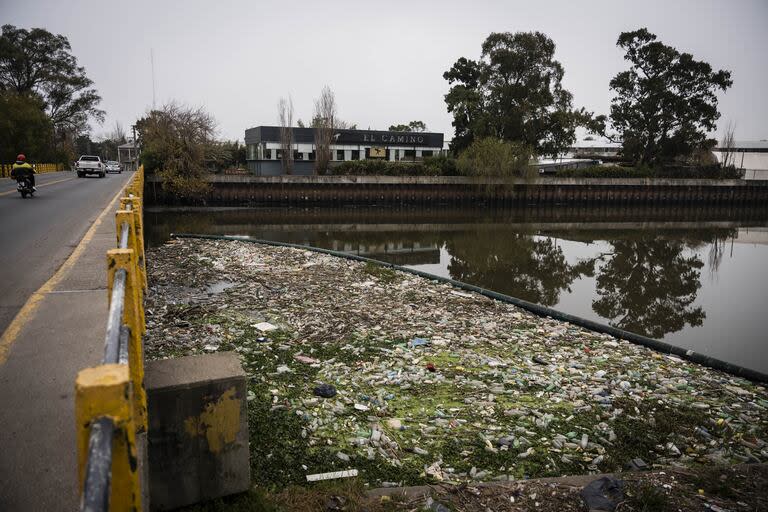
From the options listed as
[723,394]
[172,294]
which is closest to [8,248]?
[172,294]

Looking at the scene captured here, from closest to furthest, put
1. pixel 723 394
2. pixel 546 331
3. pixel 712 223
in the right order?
pixel 723 394, pixel 546 331, pixel 712 223

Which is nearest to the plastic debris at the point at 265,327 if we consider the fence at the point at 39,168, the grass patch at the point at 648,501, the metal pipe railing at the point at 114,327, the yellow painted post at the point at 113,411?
the metal pipe railing at the point at 114,327

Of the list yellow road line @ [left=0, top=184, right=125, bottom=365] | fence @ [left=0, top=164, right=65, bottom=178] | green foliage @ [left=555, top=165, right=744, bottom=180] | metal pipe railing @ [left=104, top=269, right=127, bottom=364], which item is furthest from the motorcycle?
green foliage @ [left=555, top=165, right=744, bottom=180]

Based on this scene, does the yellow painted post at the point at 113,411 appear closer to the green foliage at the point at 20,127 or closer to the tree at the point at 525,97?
the tree at the point at 525,97

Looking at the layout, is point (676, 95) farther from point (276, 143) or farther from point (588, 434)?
point (588, 434)

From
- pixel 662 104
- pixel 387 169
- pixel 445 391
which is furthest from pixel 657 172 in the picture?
pixel 445 391

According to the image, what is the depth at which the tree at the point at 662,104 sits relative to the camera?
5094cm

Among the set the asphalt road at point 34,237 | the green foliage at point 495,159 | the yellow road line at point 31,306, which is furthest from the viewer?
the green foliage at point 495,159

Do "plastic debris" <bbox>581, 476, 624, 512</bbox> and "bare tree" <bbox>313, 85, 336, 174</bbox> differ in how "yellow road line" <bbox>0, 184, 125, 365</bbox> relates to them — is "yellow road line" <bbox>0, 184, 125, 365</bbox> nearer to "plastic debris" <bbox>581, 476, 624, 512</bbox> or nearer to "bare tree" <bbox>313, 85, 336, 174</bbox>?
"plastic debris" <bbox>581, 476, 624, 512</bbox>

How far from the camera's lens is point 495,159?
41812 millimetres

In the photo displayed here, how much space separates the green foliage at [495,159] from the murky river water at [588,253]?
463 centimetres

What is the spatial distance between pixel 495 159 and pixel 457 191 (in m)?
4.08

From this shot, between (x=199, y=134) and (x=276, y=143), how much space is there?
54.3ft

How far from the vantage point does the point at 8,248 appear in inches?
387
